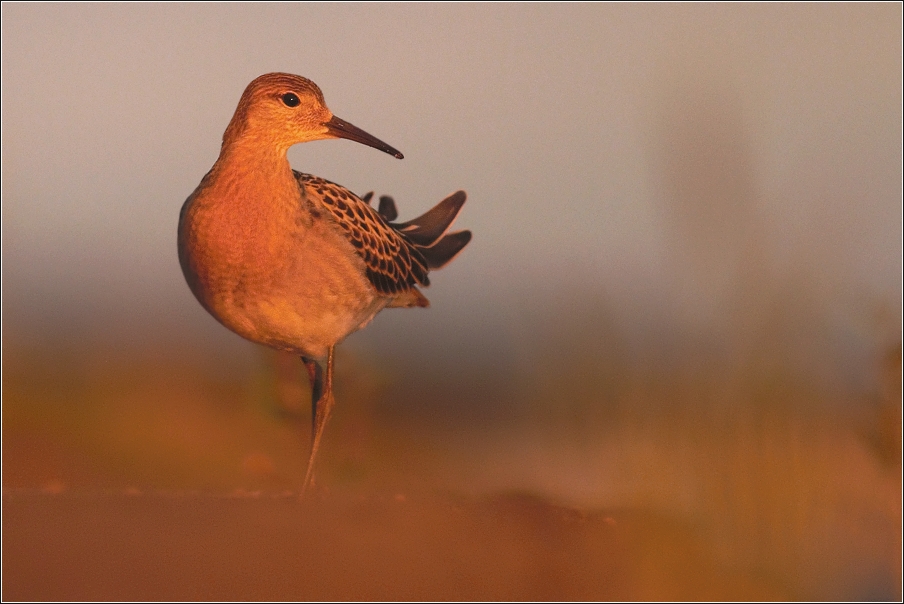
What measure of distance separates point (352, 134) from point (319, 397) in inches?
68.6

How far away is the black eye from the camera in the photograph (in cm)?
648

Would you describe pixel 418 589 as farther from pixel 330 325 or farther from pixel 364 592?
pixel 330 325

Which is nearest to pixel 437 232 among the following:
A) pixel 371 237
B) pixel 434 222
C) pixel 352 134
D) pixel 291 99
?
pixel 434 222

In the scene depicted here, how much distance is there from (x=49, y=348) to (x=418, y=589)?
13.8 ft

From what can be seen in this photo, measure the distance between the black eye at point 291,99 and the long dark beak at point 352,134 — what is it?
0.25 meters

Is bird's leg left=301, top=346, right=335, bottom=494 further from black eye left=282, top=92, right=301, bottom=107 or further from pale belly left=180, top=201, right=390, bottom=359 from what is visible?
black eye left=282, top=92, right=301, bottom=107

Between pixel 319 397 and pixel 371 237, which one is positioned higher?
pixel 371 237

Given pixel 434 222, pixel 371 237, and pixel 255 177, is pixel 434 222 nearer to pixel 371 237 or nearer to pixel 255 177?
pixel 371 237

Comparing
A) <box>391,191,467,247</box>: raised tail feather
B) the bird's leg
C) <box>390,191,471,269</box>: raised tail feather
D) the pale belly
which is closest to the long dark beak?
the pale belly

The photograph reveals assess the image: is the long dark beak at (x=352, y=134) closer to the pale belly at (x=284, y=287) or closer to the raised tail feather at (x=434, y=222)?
the pale belly at (x=284, y=287)

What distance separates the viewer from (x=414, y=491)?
607 cm

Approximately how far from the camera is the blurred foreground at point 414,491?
11.7ft

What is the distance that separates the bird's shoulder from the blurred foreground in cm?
62

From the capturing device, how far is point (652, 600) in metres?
3.77
